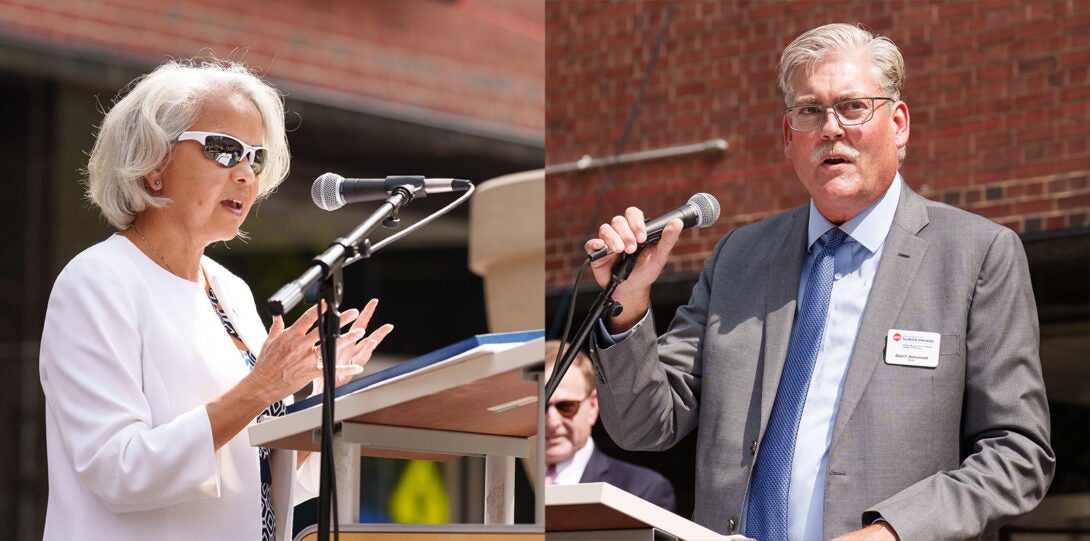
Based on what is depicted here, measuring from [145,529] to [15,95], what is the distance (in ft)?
7.95

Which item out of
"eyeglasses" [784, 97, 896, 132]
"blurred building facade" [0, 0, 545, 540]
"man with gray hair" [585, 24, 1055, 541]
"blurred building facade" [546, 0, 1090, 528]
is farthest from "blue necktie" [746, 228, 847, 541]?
"blurred building facade" [546, 0, 1090, 528]

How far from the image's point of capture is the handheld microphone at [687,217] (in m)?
2.06

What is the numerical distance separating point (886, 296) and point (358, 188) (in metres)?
1.03

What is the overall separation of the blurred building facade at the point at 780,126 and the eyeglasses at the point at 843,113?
2812mm

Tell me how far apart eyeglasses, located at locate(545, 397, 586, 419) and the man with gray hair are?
2.11 metres

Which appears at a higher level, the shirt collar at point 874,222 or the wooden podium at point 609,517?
the shirt collar at point 874,222

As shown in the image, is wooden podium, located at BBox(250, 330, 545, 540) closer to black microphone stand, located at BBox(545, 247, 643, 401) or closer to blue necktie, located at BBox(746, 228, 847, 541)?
black microphone stand, located at BBox(545, 247, 643, 401)

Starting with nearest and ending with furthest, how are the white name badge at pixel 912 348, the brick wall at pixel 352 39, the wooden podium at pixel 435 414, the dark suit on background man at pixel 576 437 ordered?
the wooden podium at pixel 435 414, the white name badge at pixel 912 348, the brick wall at pixel 352 39, the dark suit on background man at pixel 576 437

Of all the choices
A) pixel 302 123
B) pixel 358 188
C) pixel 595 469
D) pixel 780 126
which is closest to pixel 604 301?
pixel 358 188

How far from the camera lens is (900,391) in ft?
7.50

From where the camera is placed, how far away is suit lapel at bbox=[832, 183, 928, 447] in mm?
2297

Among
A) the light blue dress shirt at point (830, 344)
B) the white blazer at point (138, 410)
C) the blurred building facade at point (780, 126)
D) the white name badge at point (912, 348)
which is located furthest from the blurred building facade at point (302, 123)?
the blurred building facade at point (780, 126)

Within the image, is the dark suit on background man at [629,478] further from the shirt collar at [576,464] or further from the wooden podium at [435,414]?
the wooden podium at [435,414]

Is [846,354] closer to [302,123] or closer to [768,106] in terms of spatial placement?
[302,123]
